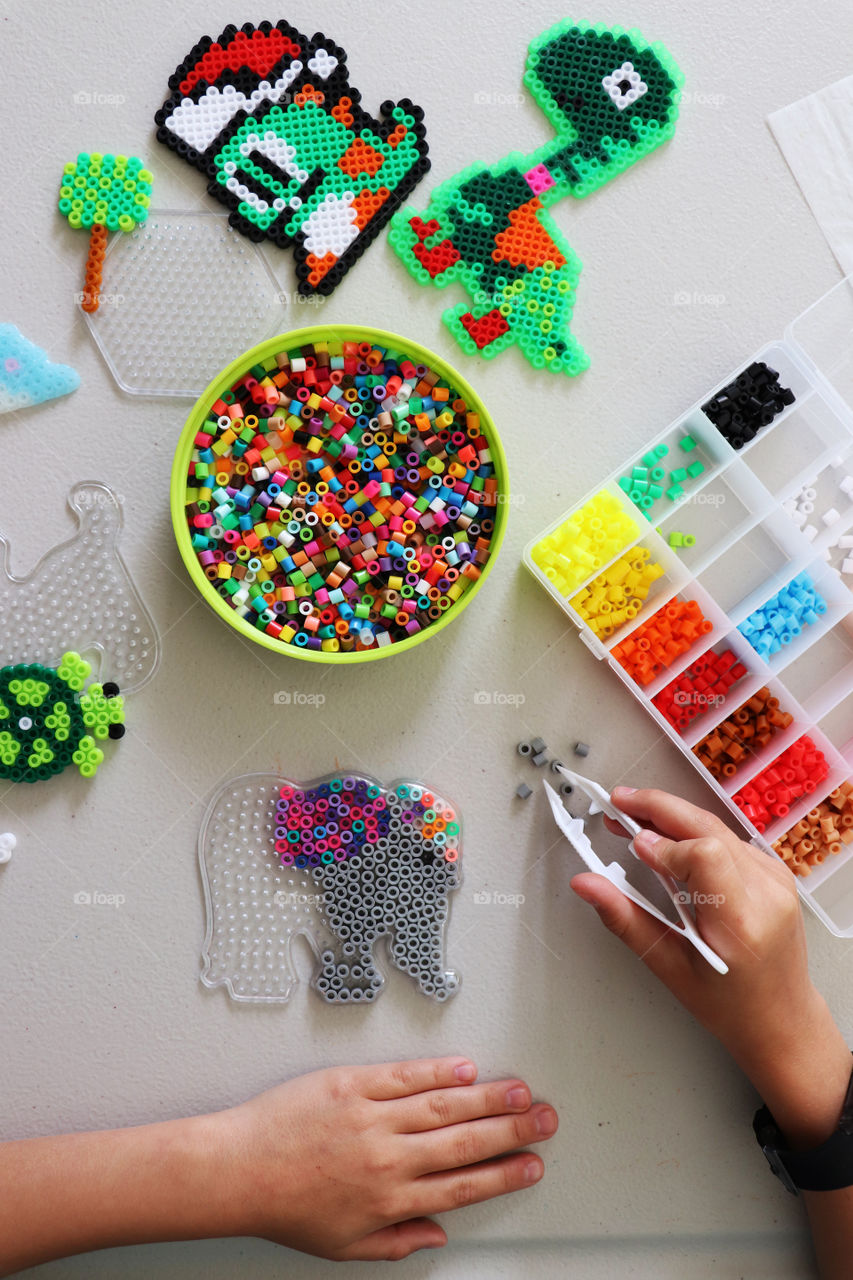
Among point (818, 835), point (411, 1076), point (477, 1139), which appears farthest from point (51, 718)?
point (818, 835)

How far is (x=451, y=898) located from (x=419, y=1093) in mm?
252

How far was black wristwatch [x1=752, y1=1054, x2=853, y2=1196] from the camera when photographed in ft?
4.15

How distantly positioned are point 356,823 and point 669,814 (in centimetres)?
40

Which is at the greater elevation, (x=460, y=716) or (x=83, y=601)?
(x=460, y=716)

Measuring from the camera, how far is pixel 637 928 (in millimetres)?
A: 1271

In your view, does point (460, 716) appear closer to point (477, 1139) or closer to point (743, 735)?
point (743, 735)

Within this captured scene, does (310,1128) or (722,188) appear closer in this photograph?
(310,1128)

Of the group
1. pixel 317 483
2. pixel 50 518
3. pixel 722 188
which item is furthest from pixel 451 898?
pixel 722 188

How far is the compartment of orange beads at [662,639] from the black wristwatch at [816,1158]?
0.59 metres

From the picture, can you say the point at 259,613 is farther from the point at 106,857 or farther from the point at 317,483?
the point at 106,857

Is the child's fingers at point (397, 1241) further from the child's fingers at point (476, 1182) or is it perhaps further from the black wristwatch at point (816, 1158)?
the black wristwatch at point (816, 1158)

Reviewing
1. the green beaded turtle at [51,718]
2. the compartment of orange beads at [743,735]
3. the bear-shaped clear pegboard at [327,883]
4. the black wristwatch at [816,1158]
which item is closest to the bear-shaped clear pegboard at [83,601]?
the green beaded turtle at [51,718]

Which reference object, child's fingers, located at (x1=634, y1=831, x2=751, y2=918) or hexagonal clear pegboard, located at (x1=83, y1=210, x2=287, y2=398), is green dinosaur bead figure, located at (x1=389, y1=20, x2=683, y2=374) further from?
child's fingers, located at (x1=634, y1=831, x2=751, y2=918)

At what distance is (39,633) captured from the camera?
1.33m
